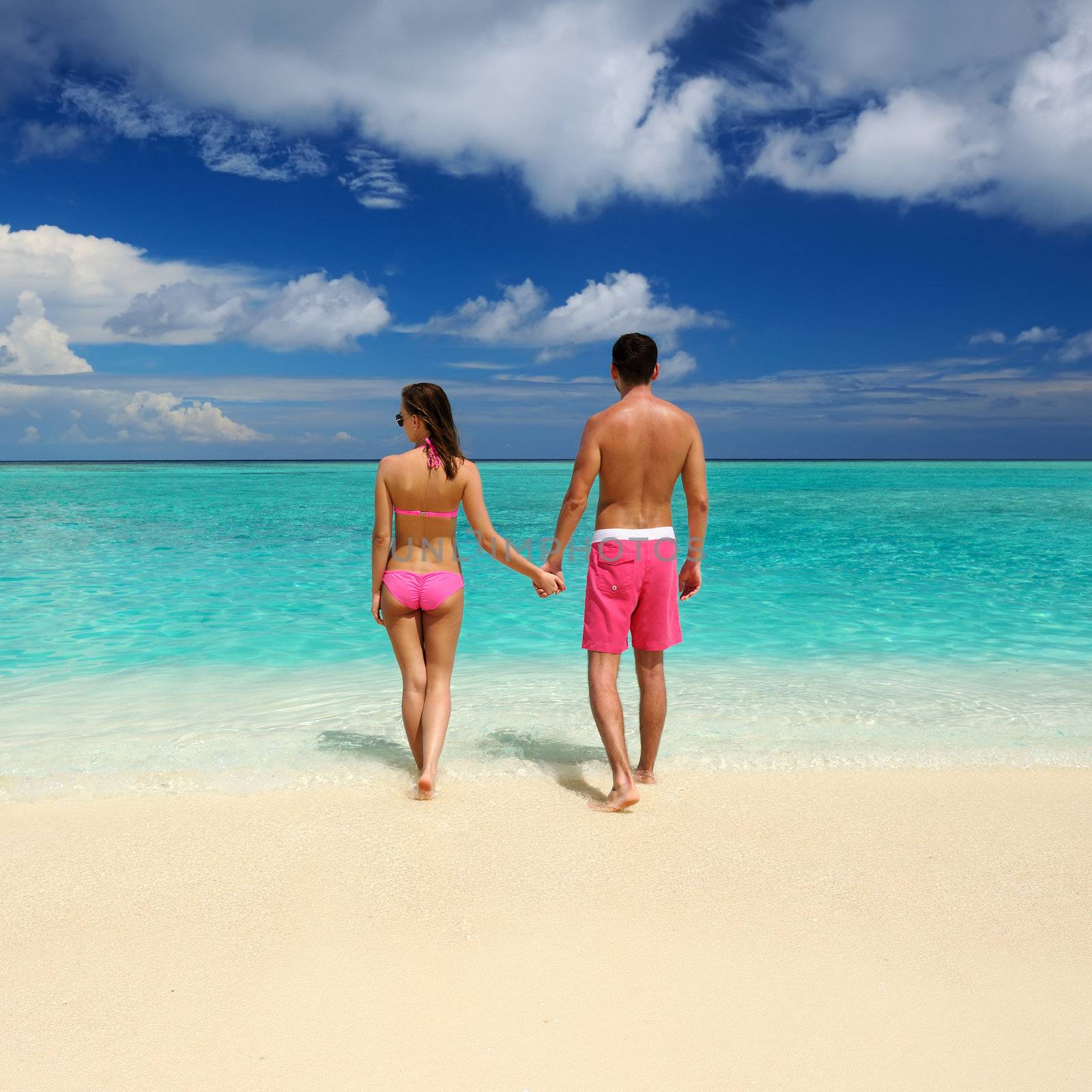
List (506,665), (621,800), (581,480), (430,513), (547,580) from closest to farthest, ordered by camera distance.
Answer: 1. (621,800)
2. (581,480)
3. (430,513)
4. (547,580)
5. (506,665)

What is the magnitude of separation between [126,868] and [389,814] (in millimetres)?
1092

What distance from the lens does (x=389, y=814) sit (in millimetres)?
3801

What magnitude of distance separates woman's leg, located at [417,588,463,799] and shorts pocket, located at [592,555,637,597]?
741mm

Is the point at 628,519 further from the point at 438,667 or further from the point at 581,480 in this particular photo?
the point at 438,667

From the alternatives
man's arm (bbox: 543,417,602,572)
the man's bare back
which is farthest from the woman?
the man's bare back

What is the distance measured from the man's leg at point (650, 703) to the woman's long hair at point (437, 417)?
1328mm

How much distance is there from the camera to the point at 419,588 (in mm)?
4094

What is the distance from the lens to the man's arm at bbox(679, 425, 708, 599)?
13.1 feet

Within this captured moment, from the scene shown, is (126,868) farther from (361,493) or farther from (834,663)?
(361,493)

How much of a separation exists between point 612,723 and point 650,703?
0.32m

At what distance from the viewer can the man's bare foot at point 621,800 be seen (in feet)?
12.5

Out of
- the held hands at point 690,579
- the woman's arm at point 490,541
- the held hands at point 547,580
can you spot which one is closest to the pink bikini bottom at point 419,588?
the woman's arm at point 490,541

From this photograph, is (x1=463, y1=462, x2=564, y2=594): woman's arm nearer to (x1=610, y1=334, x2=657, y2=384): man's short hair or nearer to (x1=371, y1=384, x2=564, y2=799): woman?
(x1=371, y1=384, x2=564, y2=799): woman

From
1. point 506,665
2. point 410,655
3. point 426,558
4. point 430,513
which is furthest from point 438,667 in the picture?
point 506,665
